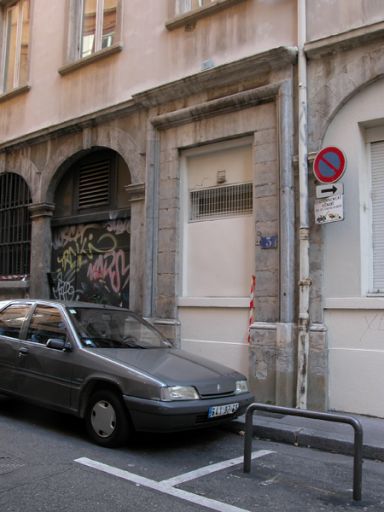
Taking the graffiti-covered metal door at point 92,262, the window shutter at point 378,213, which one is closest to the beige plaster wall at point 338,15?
the window shutter at point 378,213

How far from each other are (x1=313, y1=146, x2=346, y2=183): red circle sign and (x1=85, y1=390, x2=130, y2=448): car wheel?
159 inches

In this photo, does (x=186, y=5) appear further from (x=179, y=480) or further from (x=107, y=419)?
(x=179, y=480)

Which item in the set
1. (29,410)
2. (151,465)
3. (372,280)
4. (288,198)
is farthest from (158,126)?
(151,465)

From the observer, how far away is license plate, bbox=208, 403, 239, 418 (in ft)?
18.2

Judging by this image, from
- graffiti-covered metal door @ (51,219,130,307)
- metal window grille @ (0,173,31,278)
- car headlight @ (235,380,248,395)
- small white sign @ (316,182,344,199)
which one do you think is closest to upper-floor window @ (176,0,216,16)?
graffiti-covered metal door @ (51,219,130,307)

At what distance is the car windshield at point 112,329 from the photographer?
6.34m

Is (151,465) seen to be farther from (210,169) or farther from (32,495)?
(210,169)

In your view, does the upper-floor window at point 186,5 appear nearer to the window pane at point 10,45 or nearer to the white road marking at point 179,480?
the window pane at point 10,45

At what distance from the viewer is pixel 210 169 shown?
9.42 meters

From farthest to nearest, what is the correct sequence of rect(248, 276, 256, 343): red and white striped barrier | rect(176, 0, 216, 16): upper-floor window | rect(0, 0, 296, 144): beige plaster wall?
rect(176, 0, 216, 16): upper-floor window < rect(0, 0, 296, 144): beige plaster wall < rect(248, 276, 256, 343): red and white striped barrier

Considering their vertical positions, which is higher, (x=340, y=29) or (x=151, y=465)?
(x=340, y=29)

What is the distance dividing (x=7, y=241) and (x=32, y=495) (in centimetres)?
995

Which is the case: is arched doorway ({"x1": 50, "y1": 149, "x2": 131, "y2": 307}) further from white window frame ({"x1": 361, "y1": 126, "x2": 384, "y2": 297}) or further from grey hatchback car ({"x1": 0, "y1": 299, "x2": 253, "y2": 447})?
white window frame ({"x1": 361, "y1": 126, "x2": 384, "y2": 297})

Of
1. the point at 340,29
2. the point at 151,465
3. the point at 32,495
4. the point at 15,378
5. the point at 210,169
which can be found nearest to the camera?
the point at 32,495
